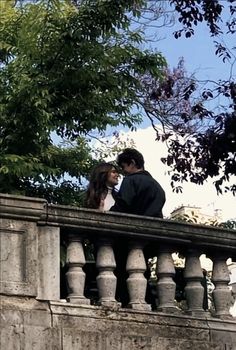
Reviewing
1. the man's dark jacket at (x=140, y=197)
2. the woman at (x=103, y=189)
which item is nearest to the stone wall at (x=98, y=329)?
the man's dark jacket at (x=140, y=197)

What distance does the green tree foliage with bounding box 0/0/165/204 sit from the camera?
1307 centimetres

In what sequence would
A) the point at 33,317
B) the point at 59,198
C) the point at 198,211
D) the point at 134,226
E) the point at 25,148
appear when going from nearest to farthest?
the point at 33,317 → the point at 134,226 → the point at 25,148 → the point at 59,198 → the point at 198,211

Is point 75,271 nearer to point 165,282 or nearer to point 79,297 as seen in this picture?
point 79,297

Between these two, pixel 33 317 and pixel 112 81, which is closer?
pixel 33 317

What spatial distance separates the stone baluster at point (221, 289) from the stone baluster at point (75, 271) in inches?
45.7

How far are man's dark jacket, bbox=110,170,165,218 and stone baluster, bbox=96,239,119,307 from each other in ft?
1.91

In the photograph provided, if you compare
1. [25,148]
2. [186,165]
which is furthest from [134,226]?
[25,148]

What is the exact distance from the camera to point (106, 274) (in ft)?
23.9

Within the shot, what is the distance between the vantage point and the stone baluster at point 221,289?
7.76 m

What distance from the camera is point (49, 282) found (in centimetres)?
706

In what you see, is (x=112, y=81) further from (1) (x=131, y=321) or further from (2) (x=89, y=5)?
(1) (x=131, y=321)

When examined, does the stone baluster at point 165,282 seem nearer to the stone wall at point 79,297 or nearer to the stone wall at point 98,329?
the stone wall at point 79,297

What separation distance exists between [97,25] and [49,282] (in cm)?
691

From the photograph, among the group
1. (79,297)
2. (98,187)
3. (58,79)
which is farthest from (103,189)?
(58,79)
